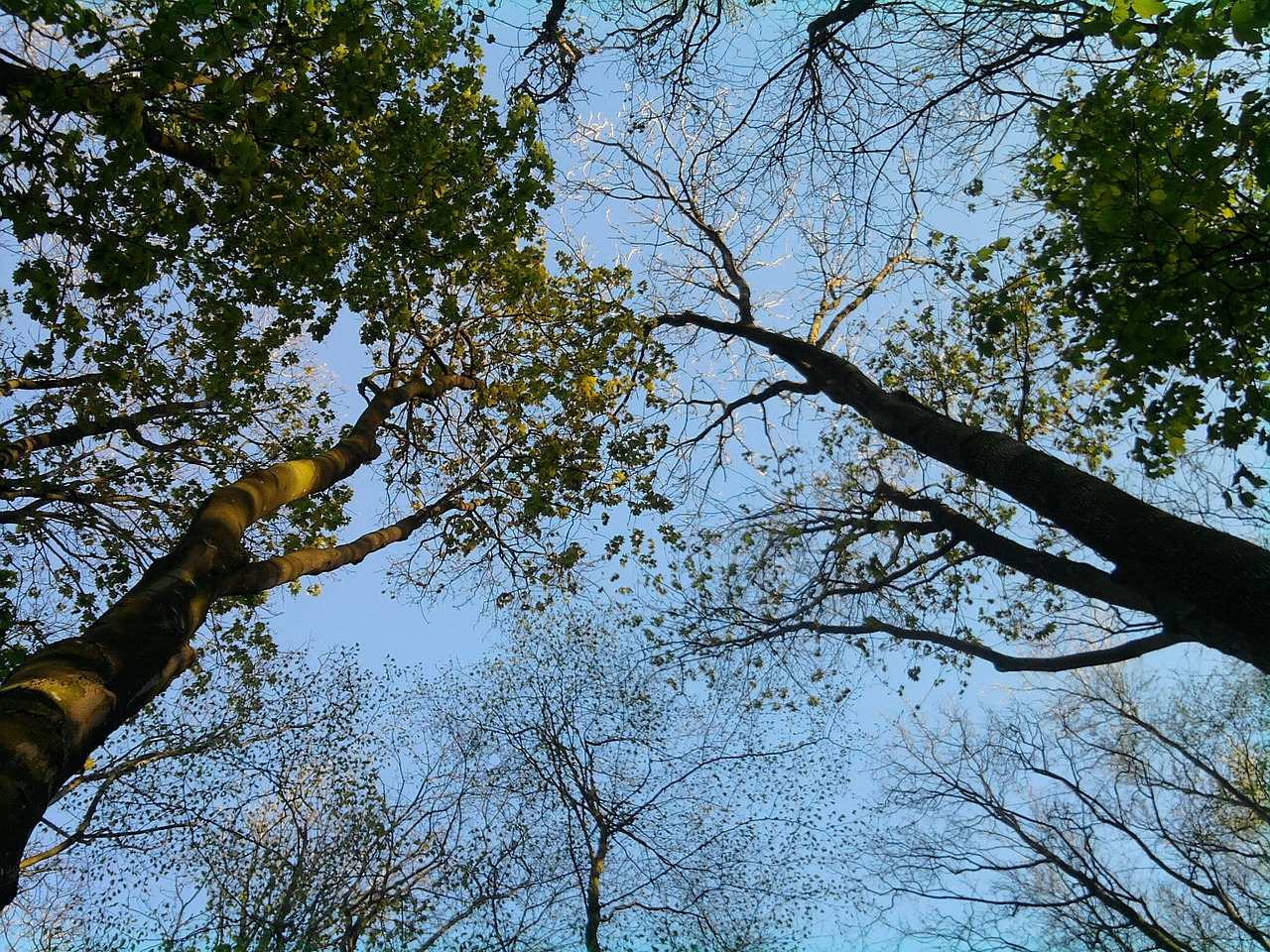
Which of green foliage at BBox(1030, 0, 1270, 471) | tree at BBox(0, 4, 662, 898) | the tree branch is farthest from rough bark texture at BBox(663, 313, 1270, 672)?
the tree branch

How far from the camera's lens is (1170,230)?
5.08 m

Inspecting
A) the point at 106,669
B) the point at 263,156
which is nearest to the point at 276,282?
the point at 263,156

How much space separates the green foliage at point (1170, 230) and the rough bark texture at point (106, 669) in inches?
245

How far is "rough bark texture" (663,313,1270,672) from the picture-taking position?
4.56 m

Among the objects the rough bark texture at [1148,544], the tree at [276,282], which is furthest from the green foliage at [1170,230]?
the tree at [276,282]

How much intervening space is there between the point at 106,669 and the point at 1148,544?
252 inches

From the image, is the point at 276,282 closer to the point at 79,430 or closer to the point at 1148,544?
the point at 79,430

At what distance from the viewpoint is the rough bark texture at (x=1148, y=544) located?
15.0 feet

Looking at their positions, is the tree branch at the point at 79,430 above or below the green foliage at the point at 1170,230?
below

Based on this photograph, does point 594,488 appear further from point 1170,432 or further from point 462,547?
point 1170,432

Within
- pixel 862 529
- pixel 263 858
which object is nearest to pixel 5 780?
pixel 862 529

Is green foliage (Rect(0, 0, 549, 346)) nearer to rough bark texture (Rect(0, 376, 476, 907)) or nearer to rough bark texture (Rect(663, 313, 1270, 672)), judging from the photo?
rough bark texture (Rect(0, 376, 476, 907))

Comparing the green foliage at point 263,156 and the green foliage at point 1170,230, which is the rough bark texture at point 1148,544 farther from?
the green foliage at point 263,156

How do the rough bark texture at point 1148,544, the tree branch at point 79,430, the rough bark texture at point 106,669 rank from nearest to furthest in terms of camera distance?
1. the rough bark texture at point 106,669
2. the rough bark texture at point 1148,544
3. the tree branch at point 79,430
